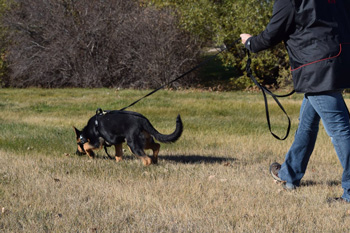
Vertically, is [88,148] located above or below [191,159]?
above

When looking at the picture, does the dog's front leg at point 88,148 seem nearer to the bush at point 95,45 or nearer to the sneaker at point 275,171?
the sneaker at point 275,171

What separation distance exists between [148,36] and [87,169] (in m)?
15.3

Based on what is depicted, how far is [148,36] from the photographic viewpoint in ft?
67.5

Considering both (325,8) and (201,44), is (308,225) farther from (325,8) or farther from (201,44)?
(201,44)

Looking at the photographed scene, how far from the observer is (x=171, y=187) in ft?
16.0

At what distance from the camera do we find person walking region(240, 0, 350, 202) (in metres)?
4.15

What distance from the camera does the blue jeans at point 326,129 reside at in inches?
170

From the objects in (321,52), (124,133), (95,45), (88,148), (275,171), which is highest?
(95,45)

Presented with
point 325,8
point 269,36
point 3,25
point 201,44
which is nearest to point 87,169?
point 269,36

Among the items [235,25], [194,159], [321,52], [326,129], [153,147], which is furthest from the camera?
[235,25]

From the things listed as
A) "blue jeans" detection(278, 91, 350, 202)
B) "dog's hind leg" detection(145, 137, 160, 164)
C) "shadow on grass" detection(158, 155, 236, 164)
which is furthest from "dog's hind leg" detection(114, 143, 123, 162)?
"blue jeans" detection(278, 91, 350, 202)

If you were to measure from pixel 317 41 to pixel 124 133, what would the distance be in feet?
8.53

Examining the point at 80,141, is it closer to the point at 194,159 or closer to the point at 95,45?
the point at 194,159

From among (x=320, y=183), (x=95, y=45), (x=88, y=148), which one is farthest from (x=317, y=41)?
(x=95, y=45)
